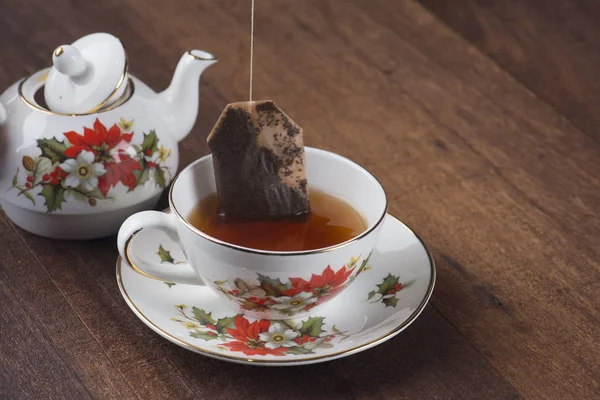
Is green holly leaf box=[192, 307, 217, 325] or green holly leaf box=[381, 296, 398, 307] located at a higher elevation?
green holly leaf box=[381, 296, 398, 307]

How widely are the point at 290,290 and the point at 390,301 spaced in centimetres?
11

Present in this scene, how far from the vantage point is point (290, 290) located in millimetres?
751

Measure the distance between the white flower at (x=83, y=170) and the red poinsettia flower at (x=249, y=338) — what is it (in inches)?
8.1

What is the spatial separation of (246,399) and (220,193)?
0.20m

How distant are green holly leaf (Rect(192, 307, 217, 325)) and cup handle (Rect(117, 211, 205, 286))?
2 cm

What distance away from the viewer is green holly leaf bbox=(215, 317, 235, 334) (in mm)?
778

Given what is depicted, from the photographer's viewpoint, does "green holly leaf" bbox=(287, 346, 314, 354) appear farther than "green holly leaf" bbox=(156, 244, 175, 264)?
No

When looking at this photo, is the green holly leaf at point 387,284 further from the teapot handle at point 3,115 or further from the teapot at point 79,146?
the teapot handle at point 3,115

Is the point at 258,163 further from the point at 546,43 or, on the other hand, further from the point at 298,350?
the point at 546,43

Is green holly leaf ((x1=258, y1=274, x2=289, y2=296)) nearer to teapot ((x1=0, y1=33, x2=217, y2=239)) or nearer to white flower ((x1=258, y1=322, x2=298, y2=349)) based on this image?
white flower ((x1=258, y1=322, x2=298, y2=349))

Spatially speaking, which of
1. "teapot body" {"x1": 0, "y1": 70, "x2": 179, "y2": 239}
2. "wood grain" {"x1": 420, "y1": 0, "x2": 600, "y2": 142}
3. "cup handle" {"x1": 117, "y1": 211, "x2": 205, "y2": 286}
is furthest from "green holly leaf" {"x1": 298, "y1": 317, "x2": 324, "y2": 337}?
"wood grain" {"x1": 420, "y1": 0, "x2": 600, "y2": 142}

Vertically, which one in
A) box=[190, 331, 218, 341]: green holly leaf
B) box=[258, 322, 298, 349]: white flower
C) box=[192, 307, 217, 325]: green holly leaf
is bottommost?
box=[192, 307, 217, 325]: green holly leaf

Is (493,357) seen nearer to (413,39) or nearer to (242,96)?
(242,96)

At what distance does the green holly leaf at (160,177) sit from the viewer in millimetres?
911
